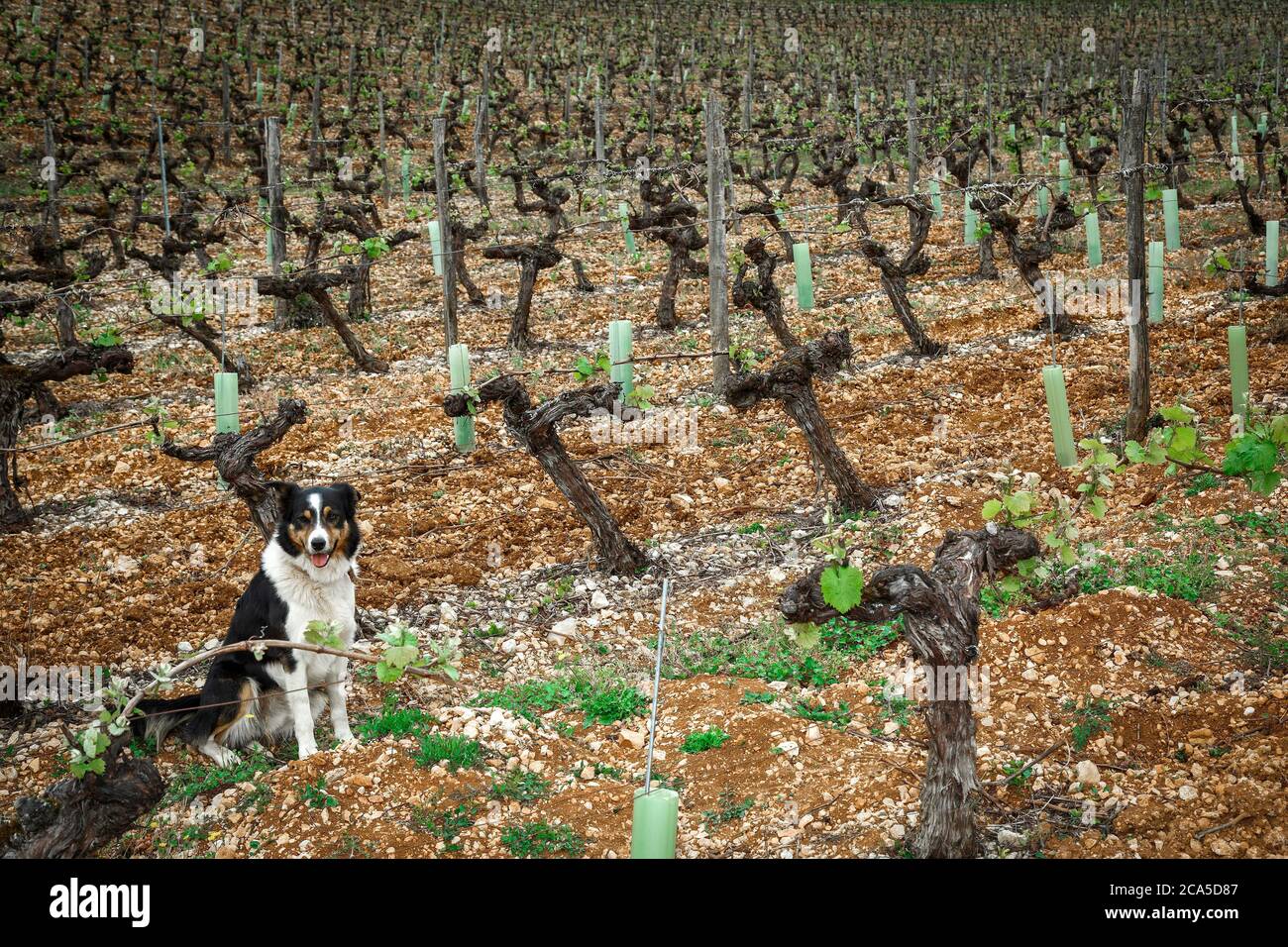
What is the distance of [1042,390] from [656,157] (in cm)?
1779

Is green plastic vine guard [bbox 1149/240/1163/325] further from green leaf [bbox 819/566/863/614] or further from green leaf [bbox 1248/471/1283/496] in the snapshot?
green leaf [bbox 819/566/863/614]

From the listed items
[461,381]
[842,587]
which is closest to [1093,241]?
[461,381]

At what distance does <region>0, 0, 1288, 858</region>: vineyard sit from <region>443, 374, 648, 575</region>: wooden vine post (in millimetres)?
31

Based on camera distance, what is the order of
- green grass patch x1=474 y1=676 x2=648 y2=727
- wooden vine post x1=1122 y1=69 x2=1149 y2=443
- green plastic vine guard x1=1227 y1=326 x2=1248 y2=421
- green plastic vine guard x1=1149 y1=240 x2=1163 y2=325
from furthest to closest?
green plastic vine guard x1=1149 y1=240 x2=1163 y2=325
green plastic vine guard x1=1227 y1=326 x2=1248 y2=421
wooden vine post x1=1122 y1=69 x2=1149 y2=443
green grass patch x1=474 y1=676 x2=648 y2=727

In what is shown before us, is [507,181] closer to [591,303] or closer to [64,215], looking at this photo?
[64,215]

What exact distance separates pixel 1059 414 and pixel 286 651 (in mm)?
5720

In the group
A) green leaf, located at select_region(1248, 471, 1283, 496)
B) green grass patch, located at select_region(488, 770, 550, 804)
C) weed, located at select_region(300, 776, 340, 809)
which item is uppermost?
green leaf, located at select_region(1248, 471, 1283, 496)

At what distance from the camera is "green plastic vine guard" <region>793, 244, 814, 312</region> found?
1403 cm

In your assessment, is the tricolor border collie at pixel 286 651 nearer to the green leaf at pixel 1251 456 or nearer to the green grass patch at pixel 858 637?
the green grass patch at pixel 858 637

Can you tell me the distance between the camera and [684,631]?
270 inches

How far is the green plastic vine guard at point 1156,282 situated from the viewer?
11969 mm

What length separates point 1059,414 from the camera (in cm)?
807

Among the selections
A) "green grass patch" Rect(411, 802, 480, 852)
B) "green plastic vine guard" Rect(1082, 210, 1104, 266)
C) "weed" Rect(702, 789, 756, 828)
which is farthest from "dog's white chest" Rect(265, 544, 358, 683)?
"green plastic vine guard" Rect(1082, 210, 1104, 266)

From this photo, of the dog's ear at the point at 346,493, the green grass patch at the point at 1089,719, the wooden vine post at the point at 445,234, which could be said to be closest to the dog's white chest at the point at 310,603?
the dog's ear at the point at 346,493
